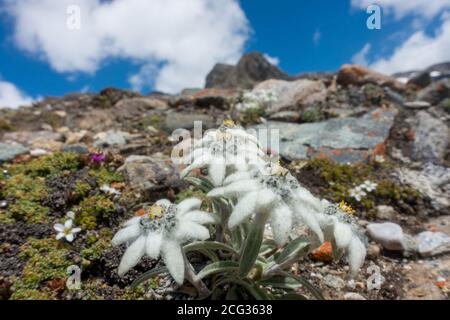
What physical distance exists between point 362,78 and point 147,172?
8.91 meters

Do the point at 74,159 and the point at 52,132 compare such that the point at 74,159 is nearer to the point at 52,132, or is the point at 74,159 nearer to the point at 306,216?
the point at 52,132

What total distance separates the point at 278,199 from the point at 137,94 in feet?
36.2

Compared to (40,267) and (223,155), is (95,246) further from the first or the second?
(223,155)

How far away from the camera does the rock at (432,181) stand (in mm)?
6016

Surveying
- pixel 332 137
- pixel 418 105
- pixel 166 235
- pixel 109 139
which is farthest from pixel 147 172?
pixel 418 105

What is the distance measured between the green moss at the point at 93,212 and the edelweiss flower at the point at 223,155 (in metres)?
1.86

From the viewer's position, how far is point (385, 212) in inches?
223

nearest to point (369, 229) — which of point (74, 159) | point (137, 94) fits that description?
point (74, 159)

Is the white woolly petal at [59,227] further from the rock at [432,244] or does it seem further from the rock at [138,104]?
the rock at [138,104]

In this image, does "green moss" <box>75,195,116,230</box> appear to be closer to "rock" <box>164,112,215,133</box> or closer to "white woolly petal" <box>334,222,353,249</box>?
"white woolly petal" <box>334,222,353,249</box>

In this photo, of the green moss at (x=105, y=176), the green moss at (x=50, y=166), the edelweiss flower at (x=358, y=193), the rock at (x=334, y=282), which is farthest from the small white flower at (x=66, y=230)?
the edelweiss flower at (x=358, y=193)

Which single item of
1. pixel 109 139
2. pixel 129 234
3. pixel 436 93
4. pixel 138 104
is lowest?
pixel 129 234

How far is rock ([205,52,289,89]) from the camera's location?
20.8 m

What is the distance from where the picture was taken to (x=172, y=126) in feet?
28.7
